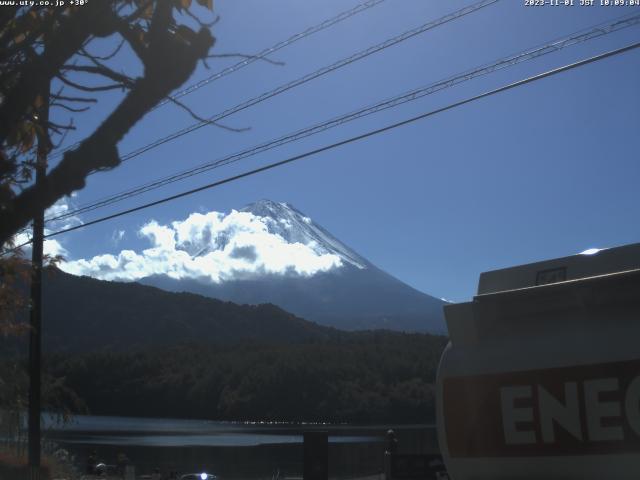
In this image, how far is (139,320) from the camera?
17100cm

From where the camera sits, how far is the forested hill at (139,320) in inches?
6117

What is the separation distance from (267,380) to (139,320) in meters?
61.4

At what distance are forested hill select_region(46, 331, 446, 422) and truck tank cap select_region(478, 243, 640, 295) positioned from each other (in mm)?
78545

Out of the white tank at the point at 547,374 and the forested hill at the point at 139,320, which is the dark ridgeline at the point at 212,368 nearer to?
the forested hill at the point at 139,320

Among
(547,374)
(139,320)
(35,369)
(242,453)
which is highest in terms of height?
(139,320)

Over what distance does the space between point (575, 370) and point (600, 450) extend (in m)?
0.55

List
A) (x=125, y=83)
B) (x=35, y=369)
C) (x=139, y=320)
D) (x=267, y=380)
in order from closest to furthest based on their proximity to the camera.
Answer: (x=125, y=83), (x=35, y=369), (x=267, y=380), (x=139, y=320)

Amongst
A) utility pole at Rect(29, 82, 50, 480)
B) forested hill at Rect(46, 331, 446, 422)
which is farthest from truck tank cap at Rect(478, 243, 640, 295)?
forested hill at Rect(46, 331, 446, 422)

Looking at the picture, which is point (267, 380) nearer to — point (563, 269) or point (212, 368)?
point (212, 368)

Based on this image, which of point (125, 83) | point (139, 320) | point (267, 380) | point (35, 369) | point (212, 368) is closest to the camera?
point (125, 83)

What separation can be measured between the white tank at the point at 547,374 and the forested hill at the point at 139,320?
457 ft

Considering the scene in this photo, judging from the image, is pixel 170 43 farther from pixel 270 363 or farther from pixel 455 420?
pixel 270 363

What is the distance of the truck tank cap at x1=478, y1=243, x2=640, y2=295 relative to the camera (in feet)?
18.9

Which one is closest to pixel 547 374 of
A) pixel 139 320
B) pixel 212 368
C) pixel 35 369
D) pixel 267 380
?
pixel 35 369
